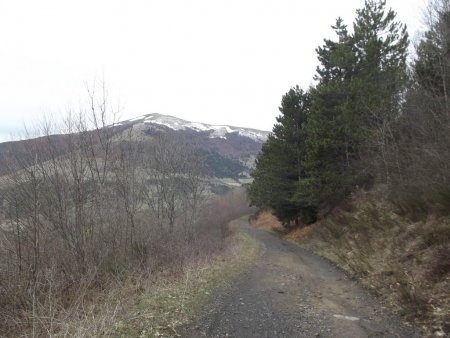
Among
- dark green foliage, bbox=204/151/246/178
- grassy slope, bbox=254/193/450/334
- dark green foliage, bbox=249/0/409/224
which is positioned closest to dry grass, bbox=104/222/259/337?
grassy slope, bbox=254/193/450/334

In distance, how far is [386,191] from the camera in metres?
18.3

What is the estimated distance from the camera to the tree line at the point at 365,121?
660 inches

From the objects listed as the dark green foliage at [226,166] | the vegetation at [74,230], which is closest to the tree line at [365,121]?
the vegetation at [74,230]

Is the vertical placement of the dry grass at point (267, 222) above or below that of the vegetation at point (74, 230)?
below

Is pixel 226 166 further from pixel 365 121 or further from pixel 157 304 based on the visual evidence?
pixel 157 304

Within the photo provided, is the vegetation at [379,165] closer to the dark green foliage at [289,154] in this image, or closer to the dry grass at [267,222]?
the dark green foliage at [289,154]

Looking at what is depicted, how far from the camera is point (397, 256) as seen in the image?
10.9 metres

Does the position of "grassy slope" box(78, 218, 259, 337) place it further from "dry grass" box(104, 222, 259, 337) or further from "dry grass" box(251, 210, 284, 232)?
"dry grass" box(251, 210, 284, 232)

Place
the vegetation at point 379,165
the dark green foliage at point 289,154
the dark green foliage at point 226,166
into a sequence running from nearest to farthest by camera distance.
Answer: the vegetation at point 379,165 → the dark green foliage at point 289,154 → the dark green foliage at point 226,166

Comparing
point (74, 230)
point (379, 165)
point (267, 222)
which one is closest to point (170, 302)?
point (74, 230)

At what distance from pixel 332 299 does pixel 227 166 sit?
143855 mm

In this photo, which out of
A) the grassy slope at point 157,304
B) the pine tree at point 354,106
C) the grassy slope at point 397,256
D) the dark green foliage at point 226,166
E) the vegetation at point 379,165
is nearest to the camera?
the grassy slope at point 157,304

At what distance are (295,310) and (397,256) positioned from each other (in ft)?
14.3

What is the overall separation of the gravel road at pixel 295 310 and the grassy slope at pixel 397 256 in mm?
432
